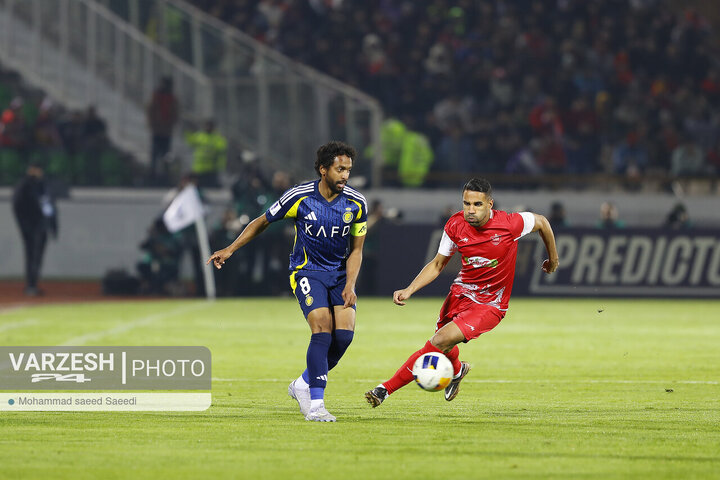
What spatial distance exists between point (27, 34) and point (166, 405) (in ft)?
67.2

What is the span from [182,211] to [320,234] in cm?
1479

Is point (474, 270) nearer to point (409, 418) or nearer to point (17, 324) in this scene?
point (409, 418)

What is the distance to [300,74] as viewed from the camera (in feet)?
88.5

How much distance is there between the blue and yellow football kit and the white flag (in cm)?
1452

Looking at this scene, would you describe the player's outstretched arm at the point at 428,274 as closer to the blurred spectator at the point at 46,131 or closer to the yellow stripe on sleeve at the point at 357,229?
the yellow stripe on sleeve at the point at 357,229

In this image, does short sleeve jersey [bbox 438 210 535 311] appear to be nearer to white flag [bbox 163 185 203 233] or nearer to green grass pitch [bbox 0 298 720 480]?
green grass pitch [bbox 0 298 720 480]

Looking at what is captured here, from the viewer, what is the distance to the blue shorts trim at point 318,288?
927 cm

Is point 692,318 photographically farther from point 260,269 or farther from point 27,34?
point 27,34

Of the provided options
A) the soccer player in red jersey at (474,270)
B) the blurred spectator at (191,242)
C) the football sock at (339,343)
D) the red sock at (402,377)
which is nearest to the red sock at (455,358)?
the soccer player in red jersey at (474,270)

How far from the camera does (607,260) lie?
80.0 ft

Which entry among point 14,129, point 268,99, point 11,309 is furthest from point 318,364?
point 14,129

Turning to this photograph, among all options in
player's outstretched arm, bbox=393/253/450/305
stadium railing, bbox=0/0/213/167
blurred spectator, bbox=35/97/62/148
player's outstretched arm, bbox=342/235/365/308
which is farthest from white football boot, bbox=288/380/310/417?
blurred spectator, bbox=35/97/62/148

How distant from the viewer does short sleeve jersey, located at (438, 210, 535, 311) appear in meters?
9.54

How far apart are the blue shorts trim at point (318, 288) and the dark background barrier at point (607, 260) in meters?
14.9
